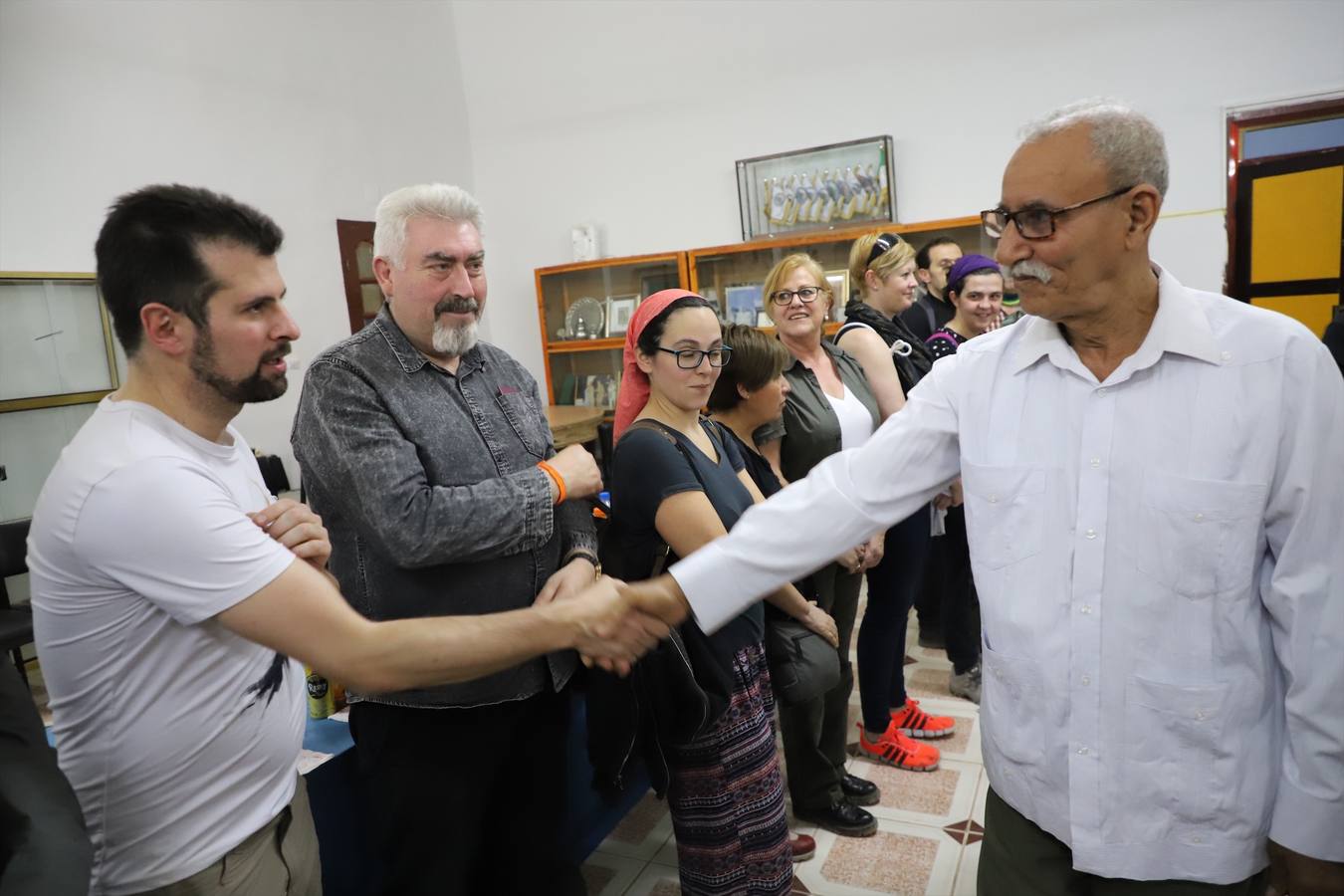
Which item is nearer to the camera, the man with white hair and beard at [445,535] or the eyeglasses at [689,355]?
the man with white hair and beard at [445,535]

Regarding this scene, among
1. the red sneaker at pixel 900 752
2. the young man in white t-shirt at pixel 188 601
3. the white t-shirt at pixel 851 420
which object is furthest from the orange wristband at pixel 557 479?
the red sneaker at pixel 900 752

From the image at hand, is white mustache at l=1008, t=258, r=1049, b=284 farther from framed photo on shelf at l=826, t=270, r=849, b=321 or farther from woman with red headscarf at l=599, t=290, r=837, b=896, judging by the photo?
framed photo on shelf at l=826, t=270, r=849, b=321

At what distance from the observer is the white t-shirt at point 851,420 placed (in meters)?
2.62

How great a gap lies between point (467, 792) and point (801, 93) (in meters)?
5.80

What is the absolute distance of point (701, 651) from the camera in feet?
5.80

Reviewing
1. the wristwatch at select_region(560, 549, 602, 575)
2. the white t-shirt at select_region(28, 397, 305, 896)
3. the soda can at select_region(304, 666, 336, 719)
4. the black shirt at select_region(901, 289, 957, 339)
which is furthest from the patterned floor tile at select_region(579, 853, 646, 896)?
the black shirt at select_region(901, 289, 957, 339)

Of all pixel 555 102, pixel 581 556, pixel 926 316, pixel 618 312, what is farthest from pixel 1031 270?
pixel 555 102

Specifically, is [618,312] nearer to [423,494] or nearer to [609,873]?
[609,873]

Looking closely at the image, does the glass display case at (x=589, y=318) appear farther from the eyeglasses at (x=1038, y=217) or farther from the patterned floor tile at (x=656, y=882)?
the eyeglasses at (x=1038, y=217)

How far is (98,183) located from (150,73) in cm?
80

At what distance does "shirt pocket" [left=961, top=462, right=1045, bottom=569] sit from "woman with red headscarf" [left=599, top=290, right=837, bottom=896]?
0.62 meters

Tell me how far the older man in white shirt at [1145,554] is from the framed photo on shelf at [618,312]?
5.54 metres

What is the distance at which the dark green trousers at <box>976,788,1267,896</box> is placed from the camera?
3.67 feet

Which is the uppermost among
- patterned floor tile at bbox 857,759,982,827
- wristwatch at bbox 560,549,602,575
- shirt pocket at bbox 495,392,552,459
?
shirt pocket at bbox 495,392,552,459
